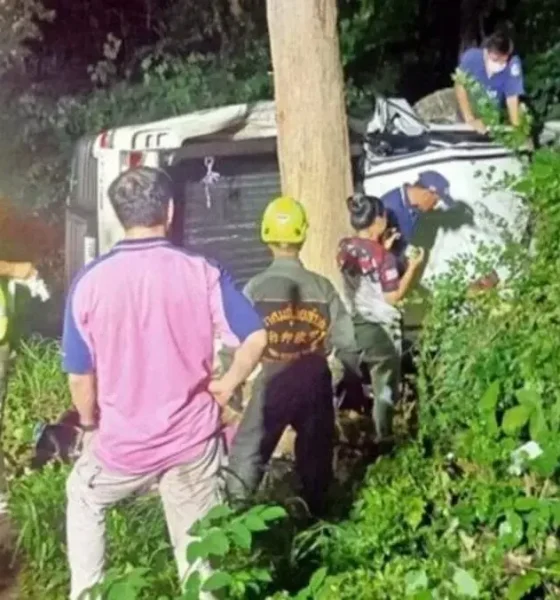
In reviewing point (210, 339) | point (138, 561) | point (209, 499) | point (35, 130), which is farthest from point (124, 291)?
point (35, 130)

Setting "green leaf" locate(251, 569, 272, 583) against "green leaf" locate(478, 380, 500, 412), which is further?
"green leaf" locate(478, 380, 500, 412)

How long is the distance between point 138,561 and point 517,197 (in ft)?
13.0

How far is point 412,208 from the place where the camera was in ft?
31.6

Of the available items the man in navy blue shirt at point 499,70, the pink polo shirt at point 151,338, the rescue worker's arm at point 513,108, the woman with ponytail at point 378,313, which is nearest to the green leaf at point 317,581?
the pink polo shirt at point 151,338

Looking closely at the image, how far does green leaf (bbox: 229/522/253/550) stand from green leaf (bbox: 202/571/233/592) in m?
0.11

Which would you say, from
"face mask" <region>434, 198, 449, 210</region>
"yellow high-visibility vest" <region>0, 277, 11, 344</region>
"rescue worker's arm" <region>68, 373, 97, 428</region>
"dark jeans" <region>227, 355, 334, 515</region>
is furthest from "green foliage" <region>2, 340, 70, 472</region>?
"rescue worker's arm" <region>68, 373, 97, 428</region>

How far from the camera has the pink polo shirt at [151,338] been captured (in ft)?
18.3

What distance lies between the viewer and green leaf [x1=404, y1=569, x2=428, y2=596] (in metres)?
5.71

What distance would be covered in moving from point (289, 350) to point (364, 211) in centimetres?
159

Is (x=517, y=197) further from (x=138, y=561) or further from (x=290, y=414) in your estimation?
(x=138, y=561)

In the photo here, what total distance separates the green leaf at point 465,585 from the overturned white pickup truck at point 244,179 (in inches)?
146

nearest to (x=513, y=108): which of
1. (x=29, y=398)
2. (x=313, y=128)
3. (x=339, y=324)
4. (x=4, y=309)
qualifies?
(x=313, y=128)

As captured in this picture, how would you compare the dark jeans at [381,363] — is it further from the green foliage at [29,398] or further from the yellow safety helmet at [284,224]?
the green foliage at [29,398]

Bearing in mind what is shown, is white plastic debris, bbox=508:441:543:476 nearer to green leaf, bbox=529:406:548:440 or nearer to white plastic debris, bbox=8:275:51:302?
green leaf, bbox=529:406:548:440
